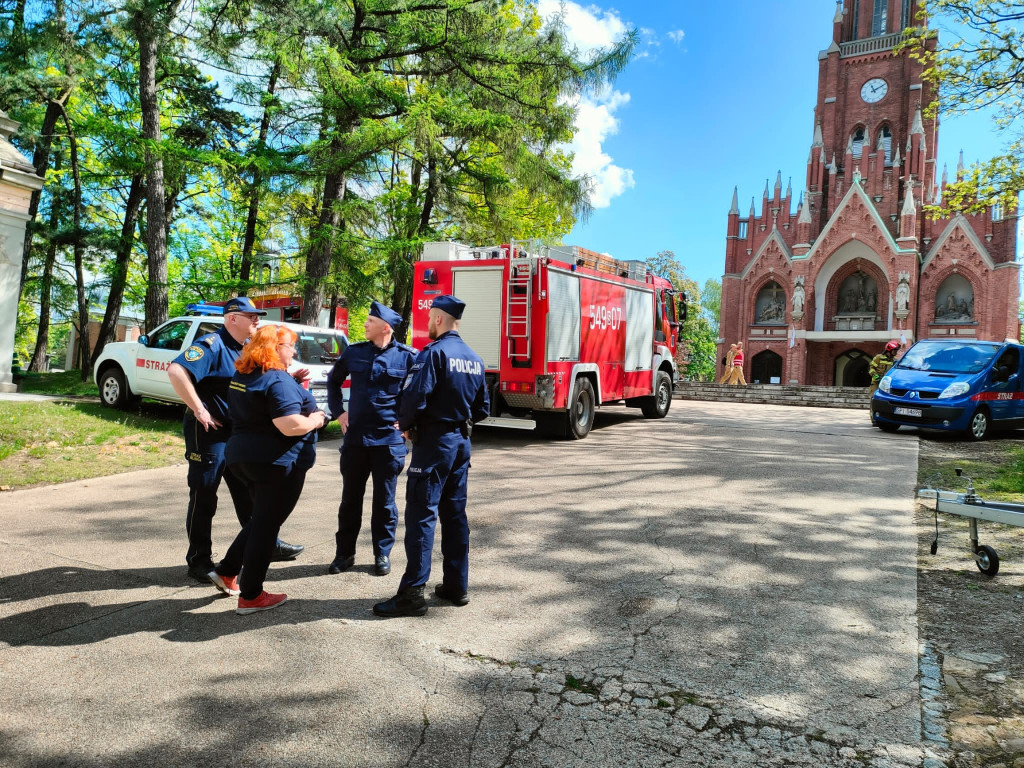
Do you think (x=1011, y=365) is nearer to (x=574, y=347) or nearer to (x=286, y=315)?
(x=574, y=347)

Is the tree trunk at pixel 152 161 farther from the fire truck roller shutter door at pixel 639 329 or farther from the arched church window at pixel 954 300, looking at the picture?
the arched church window at pixel 954 300

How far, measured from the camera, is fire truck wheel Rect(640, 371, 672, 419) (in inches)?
606

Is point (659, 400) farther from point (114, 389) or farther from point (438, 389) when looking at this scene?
point (438, 389)

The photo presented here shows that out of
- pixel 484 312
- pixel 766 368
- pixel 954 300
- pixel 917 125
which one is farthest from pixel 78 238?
pixel 917 125

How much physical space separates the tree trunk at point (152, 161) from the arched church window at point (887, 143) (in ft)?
138

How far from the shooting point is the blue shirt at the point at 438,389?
13.4ft

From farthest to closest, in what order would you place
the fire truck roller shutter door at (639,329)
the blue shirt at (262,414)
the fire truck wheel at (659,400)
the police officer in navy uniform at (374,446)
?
the fire truck wheel at (659,400)
the fire truck roller shutter door at (639,329)
the police officer in navy uniform at (374,446)
the blue shirt at (262,414)

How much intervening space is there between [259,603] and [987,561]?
187 inches

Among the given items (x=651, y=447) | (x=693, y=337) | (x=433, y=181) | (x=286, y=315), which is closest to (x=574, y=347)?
(x=651, y=447)

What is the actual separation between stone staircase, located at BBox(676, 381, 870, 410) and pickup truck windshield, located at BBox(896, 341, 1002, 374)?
9630 millimetres

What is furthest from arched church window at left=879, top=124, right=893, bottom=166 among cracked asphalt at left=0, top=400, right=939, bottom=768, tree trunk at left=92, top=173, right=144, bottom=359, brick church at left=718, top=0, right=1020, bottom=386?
cracked asphalt at left=0, top=400, right=939, bottom=768

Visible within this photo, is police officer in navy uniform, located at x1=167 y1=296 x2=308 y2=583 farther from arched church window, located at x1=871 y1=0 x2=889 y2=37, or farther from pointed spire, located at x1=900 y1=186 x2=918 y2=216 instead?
arched church window, located at x1=871 y1=0 x2=889 y2=37

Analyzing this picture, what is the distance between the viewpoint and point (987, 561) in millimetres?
4746

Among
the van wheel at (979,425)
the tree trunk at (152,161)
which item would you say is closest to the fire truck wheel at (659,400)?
the van wheel at (979,425)
